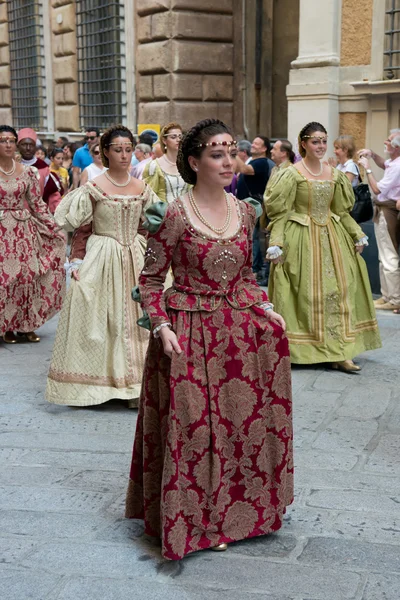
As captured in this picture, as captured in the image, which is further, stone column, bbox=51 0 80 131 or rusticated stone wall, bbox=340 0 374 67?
stone column, bbox=51 0 80 131

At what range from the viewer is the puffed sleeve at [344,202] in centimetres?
615

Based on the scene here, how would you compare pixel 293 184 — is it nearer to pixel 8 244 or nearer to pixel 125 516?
pixel 8 244

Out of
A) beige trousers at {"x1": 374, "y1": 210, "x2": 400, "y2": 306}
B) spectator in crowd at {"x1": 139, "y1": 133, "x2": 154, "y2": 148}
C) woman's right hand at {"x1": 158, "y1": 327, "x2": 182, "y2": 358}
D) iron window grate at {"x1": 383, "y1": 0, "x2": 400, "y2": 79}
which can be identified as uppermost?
iron window grate at {"x1": 383, "y1": 0, "x2": 400, "y2": 79}

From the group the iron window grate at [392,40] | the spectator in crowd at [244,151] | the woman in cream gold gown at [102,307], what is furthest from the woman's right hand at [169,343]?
the iron window grate at [392,40]

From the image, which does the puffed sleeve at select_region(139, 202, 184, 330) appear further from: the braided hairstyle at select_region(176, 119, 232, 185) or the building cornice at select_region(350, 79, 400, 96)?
the building cornice at select_region(350, 79, 400, 96)

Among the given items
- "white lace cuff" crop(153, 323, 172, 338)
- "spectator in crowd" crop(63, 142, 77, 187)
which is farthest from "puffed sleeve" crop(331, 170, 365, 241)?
"spectator in crowd" crop(63, 142, 77, 187)

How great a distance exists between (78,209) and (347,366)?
225cm

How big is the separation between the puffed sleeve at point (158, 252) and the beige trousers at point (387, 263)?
5376 mm

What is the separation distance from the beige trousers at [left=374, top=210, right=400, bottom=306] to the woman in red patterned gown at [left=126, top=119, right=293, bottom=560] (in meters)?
5.16

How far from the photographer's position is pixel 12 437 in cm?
485

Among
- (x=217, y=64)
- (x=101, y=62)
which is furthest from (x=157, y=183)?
(x=101, y=62)

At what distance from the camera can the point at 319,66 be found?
→ 418 inches

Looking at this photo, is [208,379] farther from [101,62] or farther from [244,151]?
[101,62]

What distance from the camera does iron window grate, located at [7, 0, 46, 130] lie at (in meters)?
17.2
